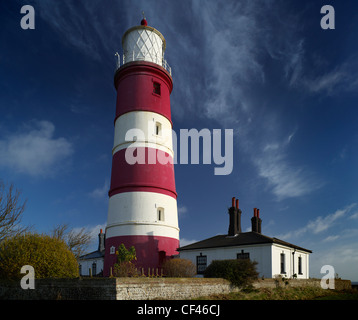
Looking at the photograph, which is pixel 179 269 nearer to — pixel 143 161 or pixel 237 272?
pixel 237 272

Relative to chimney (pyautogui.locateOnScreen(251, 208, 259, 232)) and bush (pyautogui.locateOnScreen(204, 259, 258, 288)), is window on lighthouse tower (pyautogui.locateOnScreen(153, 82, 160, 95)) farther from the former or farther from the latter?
bush (pyautogui.locateOnScreen(204, 259, 258, 288))

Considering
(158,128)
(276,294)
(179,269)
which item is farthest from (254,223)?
(158,128)

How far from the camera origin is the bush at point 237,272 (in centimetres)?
1894

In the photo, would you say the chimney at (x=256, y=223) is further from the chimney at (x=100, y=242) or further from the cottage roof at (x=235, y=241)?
the chimney at (x=100, y=242)

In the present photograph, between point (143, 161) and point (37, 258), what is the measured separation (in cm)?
977

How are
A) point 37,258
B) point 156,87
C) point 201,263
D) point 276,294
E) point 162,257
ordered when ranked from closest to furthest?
point 37,258 < point 276,294 < point 162,257 < point 201,263 < point 156,87

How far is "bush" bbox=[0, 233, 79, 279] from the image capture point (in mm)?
17188

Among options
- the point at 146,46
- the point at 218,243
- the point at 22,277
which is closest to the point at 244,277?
the point at 218,243

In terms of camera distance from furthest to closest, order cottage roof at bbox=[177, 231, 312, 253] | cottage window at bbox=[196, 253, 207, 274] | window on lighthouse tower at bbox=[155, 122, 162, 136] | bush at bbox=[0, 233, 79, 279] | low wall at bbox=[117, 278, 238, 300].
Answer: window on lighthouse tower at bbox=[155, 122, 162, 136]
cottage window at bbox=[196, 253, 207, 274]
cottage roof at bbox=[177, 231, 312, 253]
bush at bbox=[0, 233, 79, 279]
low wall at bbox=[117, 278, 238, 300]

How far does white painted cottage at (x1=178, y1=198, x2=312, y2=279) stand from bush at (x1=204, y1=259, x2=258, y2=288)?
Answer: 2567mm

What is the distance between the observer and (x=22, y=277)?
17.2 meters

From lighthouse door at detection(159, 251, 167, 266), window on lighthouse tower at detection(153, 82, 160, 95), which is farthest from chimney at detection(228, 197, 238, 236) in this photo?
window on lighthouse tower at detection(153, 82, 160, 95)

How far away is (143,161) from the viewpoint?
24.5 meters

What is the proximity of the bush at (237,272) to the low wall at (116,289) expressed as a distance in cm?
47
